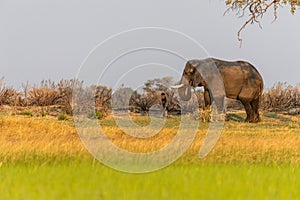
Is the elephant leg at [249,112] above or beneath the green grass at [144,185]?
above

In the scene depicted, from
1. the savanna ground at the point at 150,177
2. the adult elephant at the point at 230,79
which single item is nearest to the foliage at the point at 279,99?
the adult elephant at the point at 230,79

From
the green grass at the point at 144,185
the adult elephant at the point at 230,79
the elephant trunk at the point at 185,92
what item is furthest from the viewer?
the elephant trunk at the point at 185,92

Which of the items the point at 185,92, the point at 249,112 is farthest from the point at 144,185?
the point at 185,92

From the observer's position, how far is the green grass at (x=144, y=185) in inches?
172

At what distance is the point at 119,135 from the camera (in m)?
12.5

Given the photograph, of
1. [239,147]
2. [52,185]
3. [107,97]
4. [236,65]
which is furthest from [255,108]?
[52,185]

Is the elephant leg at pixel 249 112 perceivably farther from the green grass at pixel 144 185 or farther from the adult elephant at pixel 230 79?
the green grass at pixel 144 185

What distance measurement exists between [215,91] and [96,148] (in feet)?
42.8

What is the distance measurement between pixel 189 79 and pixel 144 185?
17.4 metres

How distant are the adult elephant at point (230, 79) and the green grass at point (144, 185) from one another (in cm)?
1563

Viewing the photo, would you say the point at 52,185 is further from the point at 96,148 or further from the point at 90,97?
the point at 90,97

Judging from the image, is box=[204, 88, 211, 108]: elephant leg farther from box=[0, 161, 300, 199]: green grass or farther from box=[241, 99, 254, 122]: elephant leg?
box=[0, 161, 300, 199]: green grass

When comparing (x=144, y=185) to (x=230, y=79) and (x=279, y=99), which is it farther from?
(x=279, y=99)

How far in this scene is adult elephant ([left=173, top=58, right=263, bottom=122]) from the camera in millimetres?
21797
